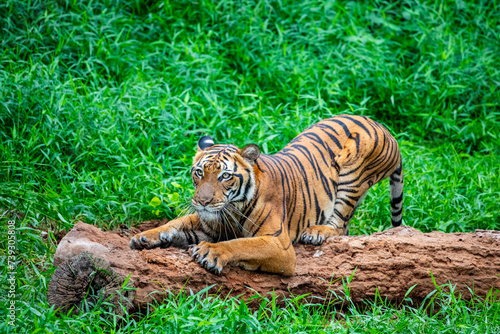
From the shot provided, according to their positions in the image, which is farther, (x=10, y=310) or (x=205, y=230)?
(x=205, y=230)

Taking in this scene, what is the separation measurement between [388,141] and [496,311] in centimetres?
181

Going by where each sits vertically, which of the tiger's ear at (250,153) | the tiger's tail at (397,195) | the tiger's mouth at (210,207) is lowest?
the tiger's tail at (397,195)

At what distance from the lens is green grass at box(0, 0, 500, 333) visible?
15.1ft

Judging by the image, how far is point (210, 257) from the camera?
3441mm

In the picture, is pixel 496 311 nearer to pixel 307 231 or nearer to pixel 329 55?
pixel 307 231

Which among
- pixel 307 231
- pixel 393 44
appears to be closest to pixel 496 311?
pixel 307 231

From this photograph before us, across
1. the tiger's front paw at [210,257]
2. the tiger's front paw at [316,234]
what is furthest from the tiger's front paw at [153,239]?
the tiger's front paw at [316,234]

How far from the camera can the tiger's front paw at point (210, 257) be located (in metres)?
3.44

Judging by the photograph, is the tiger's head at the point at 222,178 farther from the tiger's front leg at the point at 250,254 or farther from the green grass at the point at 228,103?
the green grass at the point at 228,103

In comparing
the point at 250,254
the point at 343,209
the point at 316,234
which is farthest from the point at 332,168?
the point at 250,254

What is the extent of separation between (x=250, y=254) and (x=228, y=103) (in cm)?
336

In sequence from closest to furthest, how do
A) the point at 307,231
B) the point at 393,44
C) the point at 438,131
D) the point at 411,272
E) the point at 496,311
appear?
the point at 496,311, the point at 411,272, the point at 307,231, the point at 438,131, the point at 393,44

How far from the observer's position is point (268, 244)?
3.64 m

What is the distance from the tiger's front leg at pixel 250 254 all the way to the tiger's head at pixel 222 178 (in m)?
0.26
